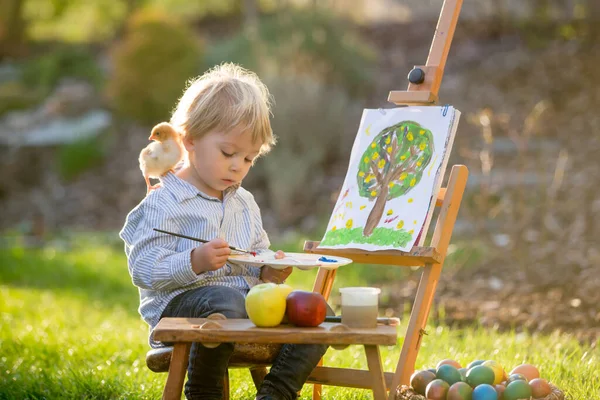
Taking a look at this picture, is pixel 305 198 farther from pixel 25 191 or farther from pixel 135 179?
pixel 25 191

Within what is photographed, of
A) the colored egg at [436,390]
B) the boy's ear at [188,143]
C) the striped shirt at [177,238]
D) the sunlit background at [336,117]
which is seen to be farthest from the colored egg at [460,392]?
the sunlit background at [336,117]

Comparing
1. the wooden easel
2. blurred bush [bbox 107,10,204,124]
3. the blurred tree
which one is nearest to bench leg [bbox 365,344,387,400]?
the wooden easel

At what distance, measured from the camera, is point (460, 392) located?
10.6 feet

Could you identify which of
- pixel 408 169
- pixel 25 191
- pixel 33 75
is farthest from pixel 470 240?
pixel 33 75

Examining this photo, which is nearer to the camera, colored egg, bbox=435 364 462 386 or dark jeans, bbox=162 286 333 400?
dark jeans, bbox=162 286 333 400

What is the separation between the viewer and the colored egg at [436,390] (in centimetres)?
327

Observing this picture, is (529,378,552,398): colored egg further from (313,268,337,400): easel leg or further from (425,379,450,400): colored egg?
A: (313,268,337,400): easel leg

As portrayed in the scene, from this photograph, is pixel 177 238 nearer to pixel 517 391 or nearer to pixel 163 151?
pixel 163 151

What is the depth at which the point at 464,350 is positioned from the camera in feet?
15.2

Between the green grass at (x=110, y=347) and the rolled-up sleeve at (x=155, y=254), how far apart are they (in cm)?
74

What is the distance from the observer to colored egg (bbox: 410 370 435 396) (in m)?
3.36

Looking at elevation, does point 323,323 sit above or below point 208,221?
below

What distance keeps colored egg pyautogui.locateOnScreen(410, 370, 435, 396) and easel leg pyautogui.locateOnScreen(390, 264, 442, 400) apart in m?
0.03

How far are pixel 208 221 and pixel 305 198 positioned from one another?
588 cm
